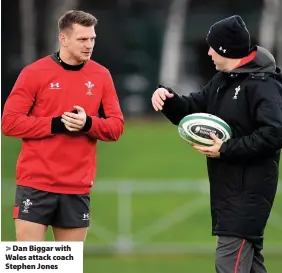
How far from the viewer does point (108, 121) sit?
23.7 ft

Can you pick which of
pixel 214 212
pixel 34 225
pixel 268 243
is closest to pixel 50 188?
pixel 34 225

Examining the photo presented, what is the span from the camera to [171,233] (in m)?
15.5

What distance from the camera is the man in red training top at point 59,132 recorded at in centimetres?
714

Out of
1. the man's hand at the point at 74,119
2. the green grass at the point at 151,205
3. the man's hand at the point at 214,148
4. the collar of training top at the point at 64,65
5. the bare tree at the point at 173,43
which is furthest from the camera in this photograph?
the bare tree at the point at 173,43

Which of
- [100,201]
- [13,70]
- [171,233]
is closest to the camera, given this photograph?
[171,233]

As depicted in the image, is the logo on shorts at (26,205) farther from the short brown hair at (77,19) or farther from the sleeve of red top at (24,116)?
the short brown hair at (77,19)

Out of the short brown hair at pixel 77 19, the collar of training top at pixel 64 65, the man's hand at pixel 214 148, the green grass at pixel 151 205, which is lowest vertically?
the green grass at pixel 151 205

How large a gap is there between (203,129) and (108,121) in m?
0.65

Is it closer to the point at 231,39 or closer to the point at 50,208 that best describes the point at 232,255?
the point at 50,208

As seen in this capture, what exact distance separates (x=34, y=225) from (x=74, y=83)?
93cm

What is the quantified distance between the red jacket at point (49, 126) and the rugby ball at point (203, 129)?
49cm

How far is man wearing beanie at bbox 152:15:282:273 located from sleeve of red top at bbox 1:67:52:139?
0.97m

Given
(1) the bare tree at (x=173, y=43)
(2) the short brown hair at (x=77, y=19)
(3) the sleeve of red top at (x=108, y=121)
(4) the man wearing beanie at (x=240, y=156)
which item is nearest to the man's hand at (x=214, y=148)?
(4) the man wearing beanie at (x=240, y=156)

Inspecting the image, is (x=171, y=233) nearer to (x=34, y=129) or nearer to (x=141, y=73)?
(x=34, y=129)
